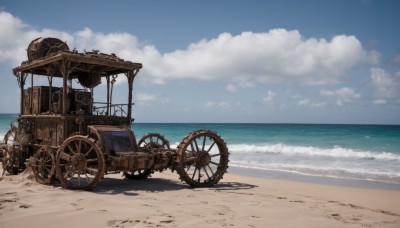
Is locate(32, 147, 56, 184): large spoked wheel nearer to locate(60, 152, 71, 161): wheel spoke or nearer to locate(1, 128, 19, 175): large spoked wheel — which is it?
locate(60, 152, 71, 161): wheel spoke

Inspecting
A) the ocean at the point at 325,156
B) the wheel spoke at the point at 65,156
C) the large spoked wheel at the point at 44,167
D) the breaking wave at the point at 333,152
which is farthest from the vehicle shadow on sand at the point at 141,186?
the breaking wave at the point at 333,152

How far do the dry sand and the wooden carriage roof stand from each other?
3.88 meters

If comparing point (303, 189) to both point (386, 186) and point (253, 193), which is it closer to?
point (253, 193)

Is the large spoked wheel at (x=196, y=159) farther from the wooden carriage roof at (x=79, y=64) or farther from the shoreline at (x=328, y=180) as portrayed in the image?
the shoreline at (x=328, y=180)

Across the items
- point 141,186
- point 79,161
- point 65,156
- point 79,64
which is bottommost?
point 141,186

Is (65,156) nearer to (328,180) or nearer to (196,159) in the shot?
(196,159)

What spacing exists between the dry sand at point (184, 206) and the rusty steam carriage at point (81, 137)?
0.63 m

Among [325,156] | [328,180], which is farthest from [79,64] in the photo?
[325,156]

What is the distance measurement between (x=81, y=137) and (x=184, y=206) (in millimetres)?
3765

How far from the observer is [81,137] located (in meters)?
10.6

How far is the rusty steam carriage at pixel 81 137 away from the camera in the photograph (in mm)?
10812

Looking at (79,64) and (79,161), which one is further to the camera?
(79,64)

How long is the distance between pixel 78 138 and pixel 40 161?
2074mm

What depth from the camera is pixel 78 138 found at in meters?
10.6
